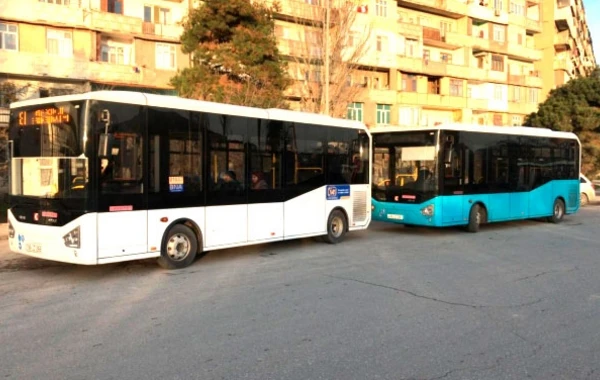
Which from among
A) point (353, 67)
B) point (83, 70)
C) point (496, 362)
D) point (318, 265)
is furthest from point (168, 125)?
point (83, 70)

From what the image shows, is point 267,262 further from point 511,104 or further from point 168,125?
point 511,104

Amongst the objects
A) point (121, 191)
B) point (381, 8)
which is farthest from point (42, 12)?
point (381, 8)

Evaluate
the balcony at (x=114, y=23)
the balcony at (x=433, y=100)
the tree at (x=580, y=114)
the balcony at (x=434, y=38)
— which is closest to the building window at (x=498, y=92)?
the balcony at (x=433, y=100)

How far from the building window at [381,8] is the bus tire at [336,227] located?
105 feet

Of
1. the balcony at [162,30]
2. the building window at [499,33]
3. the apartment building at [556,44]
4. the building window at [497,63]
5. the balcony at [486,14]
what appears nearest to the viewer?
Result: the balcony at [162,30]

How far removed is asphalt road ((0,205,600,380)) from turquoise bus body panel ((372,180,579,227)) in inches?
132

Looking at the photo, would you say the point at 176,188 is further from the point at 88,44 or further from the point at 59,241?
the point at 88,44

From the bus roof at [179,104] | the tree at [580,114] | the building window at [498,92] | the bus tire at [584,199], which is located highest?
the building window at [498,92]

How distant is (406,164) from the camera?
49.1ft

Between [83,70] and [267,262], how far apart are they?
22594 millimetres

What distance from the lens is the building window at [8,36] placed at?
2759cm

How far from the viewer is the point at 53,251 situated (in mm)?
8258

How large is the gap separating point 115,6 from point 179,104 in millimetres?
24687

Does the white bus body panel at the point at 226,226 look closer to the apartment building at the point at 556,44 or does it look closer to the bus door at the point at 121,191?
the bus door at the point at 121,191
